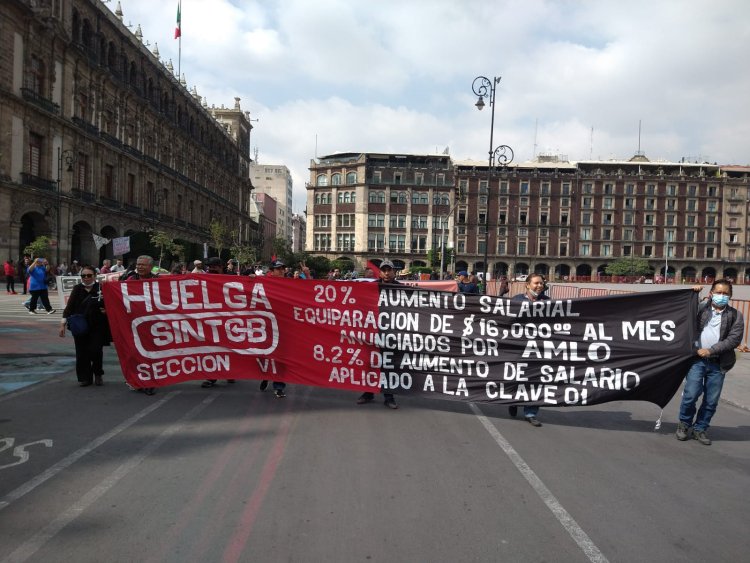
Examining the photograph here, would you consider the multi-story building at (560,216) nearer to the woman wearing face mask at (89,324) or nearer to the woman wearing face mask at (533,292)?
the woman wearing face mask at (89,324)

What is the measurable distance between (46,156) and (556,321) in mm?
36039

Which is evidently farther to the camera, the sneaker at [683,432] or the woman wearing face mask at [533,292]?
the woman wearing face mask at [533,292]

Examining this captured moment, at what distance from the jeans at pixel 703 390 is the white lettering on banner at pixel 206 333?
486cm

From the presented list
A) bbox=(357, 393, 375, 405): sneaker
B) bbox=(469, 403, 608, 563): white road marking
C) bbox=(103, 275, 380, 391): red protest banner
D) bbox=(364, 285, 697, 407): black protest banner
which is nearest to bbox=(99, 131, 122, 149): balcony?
bbox=(103, 275, 380, 391): red protest banner

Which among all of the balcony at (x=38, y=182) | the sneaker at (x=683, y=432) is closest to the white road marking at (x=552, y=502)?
the sneaker at (x=683, y=432)

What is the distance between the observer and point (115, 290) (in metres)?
7.57

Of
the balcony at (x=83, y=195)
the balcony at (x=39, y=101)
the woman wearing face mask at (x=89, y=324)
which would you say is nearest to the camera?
the woman wearing face mask at (x=89, y=324)

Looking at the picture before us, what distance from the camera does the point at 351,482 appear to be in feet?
14.9

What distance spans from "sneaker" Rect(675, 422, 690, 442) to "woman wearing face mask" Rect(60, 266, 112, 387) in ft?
24.1

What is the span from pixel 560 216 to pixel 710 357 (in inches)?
3740

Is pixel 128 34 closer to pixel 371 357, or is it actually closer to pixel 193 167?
pixel 193 167

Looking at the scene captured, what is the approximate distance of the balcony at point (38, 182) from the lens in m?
31.9

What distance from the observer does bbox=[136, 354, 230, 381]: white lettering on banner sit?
7289 mm

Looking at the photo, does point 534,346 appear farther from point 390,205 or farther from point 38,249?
point 390,205
